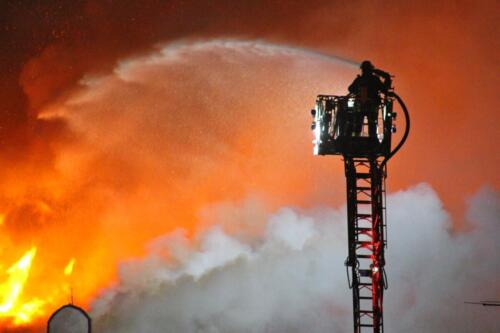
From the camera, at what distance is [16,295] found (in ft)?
99.5

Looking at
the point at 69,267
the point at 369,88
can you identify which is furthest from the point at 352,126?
the point at 69,267

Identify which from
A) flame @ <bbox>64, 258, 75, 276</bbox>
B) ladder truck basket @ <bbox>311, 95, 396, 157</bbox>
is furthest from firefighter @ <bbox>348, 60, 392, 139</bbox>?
flame @ <bbox>64, 258, 75, 276</bbox>

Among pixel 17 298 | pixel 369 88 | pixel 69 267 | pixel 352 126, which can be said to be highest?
pixel 369 88

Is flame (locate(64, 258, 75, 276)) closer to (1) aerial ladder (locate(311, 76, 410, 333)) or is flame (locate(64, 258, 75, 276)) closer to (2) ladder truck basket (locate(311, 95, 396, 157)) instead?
(1) aerial ladder (locate(311, 76, 410, 333))

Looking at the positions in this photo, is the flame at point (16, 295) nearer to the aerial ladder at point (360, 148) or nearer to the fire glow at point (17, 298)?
the fire glow at point (17, 298)

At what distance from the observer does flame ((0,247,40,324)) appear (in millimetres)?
29859

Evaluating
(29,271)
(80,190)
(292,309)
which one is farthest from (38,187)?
(292,309)

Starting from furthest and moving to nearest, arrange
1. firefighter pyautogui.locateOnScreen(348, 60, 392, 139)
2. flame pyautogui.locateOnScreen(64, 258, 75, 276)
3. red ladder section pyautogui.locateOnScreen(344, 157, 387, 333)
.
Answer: flame pyautogui.locateOnScreen(64, 258, 75, 276) → red ladder section pyautogui.locateOnScreen(344, 157, 387, 333) → firefighter pyautogui.locateOnScreen(348, 60, 392, 139)

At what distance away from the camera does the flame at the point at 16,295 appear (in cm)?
2986

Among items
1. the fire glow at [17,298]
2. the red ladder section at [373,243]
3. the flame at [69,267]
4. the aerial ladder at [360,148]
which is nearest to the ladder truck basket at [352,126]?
the aerial ladder at [360,148]

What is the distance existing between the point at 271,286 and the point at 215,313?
9.61 ft

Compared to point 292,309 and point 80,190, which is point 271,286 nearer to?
point 292,309

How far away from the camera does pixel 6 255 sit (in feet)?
102

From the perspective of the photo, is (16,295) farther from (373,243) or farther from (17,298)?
(373,243)
